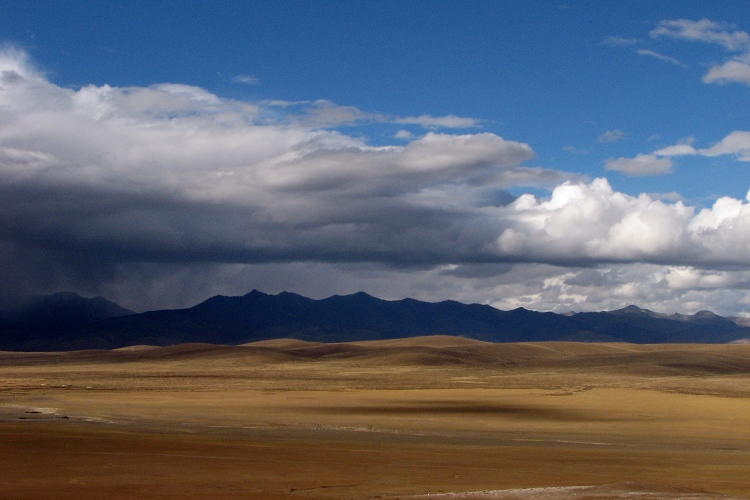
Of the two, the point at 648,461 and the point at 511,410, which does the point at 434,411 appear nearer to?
the point at 511,410

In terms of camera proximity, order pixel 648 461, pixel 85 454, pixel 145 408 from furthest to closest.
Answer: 1. pixel 145 408
2. pixel 648 461
3. pixel 85 454

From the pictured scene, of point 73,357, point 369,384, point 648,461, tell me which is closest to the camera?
point 648,461

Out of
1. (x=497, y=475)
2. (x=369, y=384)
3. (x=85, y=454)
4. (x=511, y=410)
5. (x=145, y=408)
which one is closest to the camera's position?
(x=497, y=475)

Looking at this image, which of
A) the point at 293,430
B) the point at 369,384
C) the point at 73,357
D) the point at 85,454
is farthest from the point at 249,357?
the point at 85,454

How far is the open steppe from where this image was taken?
16141 millimetres

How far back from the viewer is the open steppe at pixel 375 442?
16141 millimetres

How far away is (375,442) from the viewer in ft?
82.2

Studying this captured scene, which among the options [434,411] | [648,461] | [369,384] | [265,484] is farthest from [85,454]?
[369,384]

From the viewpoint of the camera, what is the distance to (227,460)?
19.4 metres

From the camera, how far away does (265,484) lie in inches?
640

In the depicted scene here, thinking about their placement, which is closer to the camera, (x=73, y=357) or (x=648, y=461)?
→ (x=648, y=461)

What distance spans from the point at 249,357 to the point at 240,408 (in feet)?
279

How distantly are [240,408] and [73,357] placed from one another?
119 meters

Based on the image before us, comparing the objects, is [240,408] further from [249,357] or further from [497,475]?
[249,357]
